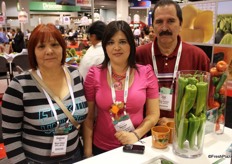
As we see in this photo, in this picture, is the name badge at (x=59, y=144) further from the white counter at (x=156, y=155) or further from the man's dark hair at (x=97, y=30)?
the man's dark hair at (x=97, y=30)

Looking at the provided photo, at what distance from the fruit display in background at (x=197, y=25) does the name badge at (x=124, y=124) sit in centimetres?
255

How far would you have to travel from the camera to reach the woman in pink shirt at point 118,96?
156 centimetres

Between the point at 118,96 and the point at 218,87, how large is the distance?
607mm

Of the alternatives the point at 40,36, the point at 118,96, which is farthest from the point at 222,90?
the point at 40,36

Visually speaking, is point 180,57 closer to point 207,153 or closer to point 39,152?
point 207,153

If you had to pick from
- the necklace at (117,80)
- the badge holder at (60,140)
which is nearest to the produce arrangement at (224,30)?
the necklace at (117,80)

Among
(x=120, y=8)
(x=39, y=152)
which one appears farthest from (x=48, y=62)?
(x=120, y=8)

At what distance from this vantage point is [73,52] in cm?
544

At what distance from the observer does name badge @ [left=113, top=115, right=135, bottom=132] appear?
1.56 metres

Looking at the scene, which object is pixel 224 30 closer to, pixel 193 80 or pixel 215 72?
pixel 215 72

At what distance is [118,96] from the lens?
5.14 feet

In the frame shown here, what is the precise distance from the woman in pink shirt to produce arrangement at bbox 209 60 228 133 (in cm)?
38

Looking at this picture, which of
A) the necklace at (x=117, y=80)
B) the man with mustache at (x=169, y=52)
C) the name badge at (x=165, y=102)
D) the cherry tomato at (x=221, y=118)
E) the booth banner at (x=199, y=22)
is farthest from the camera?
the booth banner at (x=199, y=22)

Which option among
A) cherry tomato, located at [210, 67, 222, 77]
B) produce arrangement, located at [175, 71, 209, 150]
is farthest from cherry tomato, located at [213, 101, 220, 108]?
produce arrangement, located at [175, 71, 209, 150]
